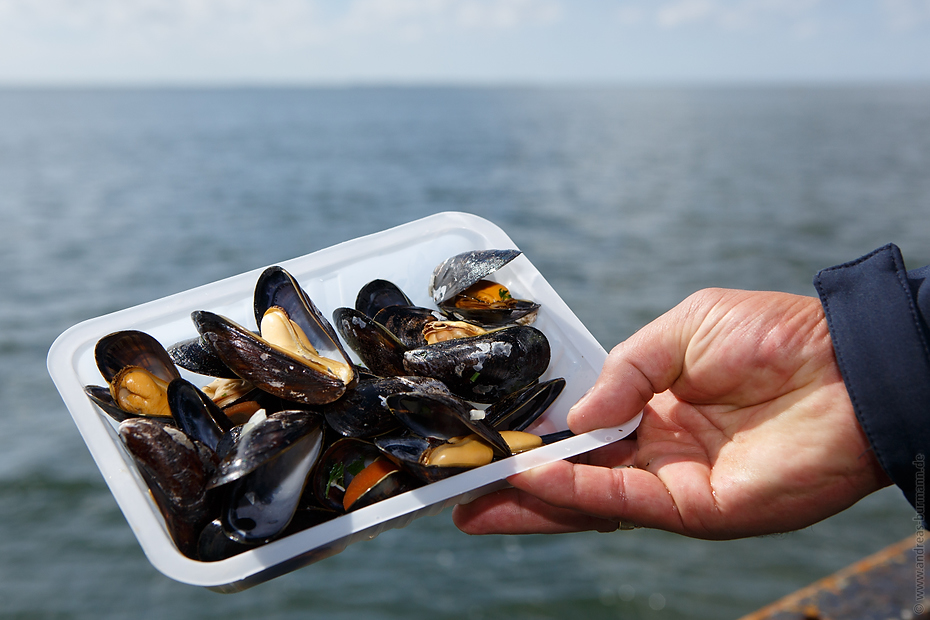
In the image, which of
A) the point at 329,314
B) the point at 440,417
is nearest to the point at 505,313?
the point at 440,417

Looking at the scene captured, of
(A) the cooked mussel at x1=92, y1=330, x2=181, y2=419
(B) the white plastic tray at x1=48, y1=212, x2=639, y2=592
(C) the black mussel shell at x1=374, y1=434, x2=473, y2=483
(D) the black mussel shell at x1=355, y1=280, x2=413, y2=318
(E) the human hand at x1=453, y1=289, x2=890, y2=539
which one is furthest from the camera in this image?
(D) the black mussel shell at x1=355, y1=280, x2=413, y2=318

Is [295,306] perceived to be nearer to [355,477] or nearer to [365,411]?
[365,411]

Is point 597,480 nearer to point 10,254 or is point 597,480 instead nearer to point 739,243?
point 739,243

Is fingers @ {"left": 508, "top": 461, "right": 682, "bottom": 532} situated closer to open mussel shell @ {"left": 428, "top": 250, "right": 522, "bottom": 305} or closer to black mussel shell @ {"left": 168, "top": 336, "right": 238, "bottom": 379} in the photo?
open mussel shell @ {"left": 428, "top": 250, "right": 522, "bottom": 305}

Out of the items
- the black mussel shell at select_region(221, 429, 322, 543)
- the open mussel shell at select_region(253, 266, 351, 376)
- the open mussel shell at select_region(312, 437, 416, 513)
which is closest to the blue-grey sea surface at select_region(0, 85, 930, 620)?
the open mussel shell at select_region(312, 437, 416, 513)

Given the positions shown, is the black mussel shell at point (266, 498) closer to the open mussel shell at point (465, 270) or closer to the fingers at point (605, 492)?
the fingers at point (605, 492)

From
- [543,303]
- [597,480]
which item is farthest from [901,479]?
[543,303]

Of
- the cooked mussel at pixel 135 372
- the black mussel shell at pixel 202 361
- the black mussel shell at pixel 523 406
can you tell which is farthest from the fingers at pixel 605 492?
the cooked mussel at pixel 135 372
